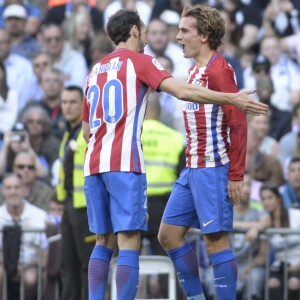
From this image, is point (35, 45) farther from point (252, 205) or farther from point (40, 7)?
point (252, 205)

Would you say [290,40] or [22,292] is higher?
[290,40]

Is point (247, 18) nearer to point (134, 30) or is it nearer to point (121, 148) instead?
point (134, 30)

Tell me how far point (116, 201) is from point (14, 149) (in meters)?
5.53

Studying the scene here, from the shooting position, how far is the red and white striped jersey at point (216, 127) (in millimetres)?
8984

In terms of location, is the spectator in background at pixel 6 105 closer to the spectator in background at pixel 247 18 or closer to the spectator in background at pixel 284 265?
the spectator in background at pixel 247 18

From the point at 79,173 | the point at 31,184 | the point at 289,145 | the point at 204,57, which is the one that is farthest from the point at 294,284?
the point at 204,57

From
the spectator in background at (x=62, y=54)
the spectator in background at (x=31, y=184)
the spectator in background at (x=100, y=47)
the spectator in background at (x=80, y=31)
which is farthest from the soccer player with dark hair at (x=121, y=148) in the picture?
the spectator in background at (x=80, y=31)

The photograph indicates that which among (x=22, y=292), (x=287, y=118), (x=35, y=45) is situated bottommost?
(x=22, y=292)

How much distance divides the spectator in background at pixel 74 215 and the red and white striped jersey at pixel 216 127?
2.43m

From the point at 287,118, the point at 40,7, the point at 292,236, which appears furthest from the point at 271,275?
the point at 40,7

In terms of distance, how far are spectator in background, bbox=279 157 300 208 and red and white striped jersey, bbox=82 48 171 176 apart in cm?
447

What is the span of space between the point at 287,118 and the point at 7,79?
3.60 meters

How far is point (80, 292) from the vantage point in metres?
11.8

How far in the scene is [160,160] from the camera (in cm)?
1176
